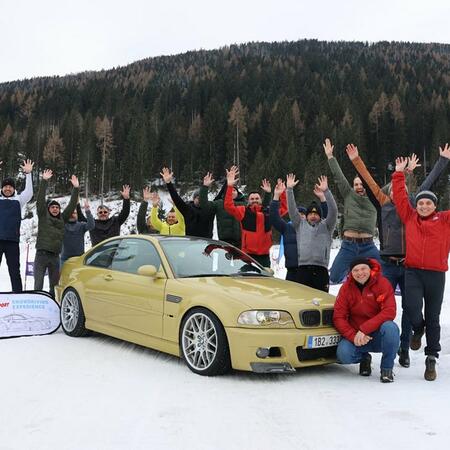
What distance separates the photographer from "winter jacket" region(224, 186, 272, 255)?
292 inches

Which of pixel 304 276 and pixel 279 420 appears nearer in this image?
pixel 279 420

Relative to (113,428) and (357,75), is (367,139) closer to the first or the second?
(357,75)

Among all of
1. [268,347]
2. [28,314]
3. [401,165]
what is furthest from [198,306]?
[28,314]

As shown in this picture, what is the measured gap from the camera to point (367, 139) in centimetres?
6894

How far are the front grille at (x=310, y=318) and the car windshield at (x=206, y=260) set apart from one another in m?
1.20

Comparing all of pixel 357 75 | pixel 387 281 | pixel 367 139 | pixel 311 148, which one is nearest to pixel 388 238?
pixel 387 281

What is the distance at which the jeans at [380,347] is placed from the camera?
15.6 ft

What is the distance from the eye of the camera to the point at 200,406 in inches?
151

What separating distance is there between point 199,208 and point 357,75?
88.9 meters

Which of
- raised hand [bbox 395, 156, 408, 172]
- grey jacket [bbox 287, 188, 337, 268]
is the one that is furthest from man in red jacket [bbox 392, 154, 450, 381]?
grey jacket [bbox 287, 188, 337, 268]

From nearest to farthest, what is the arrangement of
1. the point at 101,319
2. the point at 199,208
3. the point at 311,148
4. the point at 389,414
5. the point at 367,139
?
the point at 389,414, the point at 101,319, the point at 199,208, the point at 311,148, the point at 367,139

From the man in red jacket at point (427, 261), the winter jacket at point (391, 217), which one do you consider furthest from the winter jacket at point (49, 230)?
the man in red jacket at point (427, 261)

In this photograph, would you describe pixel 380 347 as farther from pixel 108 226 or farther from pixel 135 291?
pixel 108 226

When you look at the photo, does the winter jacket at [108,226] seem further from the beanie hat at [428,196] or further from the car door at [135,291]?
the beanie hat at [428,196]
